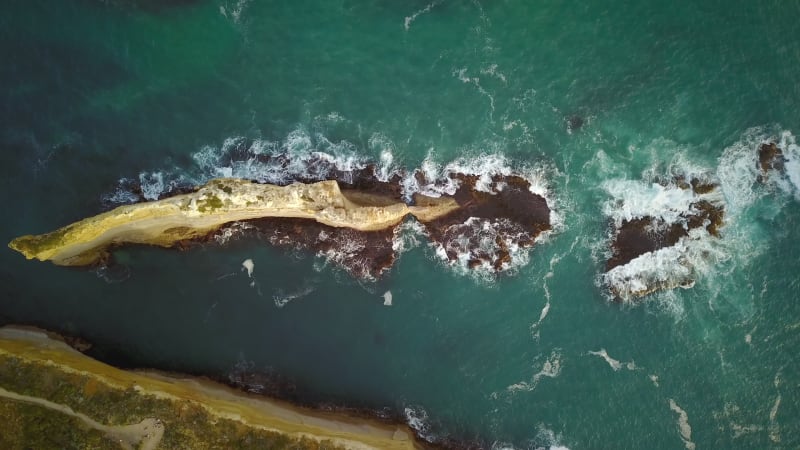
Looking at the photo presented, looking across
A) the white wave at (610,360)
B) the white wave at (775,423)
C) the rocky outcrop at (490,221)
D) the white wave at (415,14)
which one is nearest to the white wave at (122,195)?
the rocky outcrop at (490,221)

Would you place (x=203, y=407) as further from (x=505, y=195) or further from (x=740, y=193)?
(x=740, y=193)

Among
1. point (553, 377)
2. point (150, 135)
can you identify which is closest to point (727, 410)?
point (553, 377)

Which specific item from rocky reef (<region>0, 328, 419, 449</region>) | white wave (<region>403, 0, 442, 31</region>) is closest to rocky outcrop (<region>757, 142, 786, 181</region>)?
white wave (<region>403, 0, 442, 31</region>)

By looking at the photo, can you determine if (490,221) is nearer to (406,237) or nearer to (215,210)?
(406,237)

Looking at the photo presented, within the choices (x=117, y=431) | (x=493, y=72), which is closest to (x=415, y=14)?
(x=493, y=72)

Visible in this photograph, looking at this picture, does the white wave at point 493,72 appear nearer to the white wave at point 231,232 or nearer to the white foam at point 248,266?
the white wave at point 231,232

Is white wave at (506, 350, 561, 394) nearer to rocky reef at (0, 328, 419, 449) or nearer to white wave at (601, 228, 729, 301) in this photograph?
white wave at (601, 228, 729, 301)
